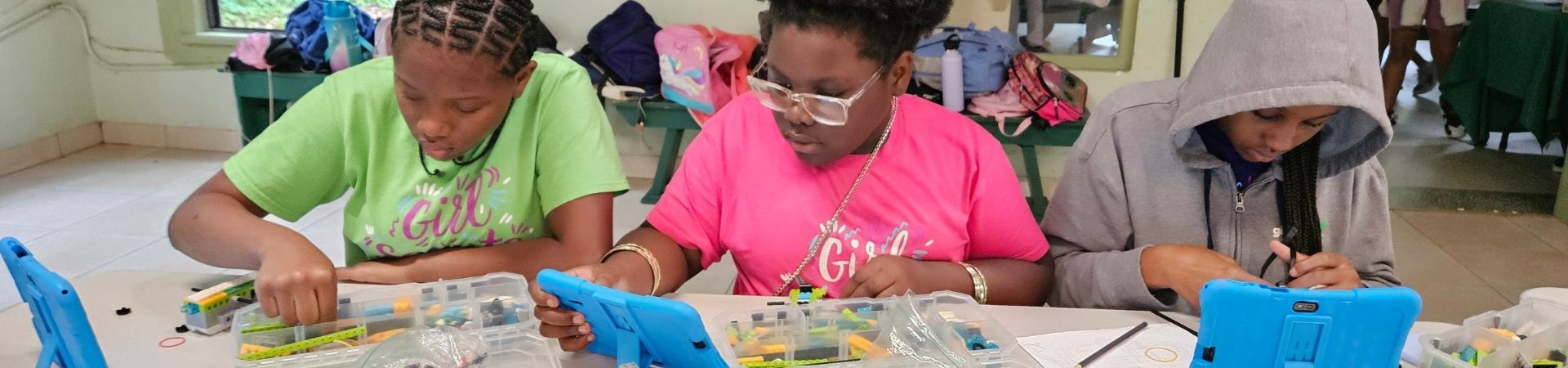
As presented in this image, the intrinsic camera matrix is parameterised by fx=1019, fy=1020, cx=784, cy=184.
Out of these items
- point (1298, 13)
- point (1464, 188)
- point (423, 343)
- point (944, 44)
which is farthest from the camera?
point (1464, 188)

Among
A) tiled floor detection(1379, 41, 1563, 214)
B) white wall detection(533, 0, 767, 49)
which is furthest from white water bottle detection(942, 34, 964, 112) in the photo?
tiled floor detection(1379, 41, 1563, 214)

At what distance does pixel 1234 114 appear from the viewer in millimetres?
1541

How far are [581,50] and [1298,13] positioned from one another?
3.46m

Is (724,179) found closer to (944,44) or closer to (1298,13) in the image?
(1298,13)

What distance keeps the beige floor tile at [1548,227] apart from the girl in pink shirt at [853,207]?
363cm

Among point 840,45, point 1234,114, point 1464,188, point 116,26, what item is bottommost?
point 1464,188

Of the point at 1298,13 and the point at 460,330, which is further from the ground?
the point at 1298,13

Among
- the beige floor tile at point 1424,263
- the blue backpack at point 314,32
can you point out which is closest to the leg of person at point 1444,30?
the beige floor tile at point 1424,263

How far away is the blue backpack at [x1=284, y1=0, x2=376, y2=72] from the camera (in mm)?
4461

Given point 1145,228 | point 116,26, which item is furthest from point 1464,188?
point 116,26

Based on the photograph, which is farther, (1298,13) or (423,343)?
(1298,13)

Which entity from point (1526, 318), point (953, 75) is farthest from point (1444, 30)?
point (1526, 318)

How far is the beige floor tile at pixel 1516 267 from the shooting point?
143 inches

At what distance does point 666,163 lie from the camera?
4512 millimetres
